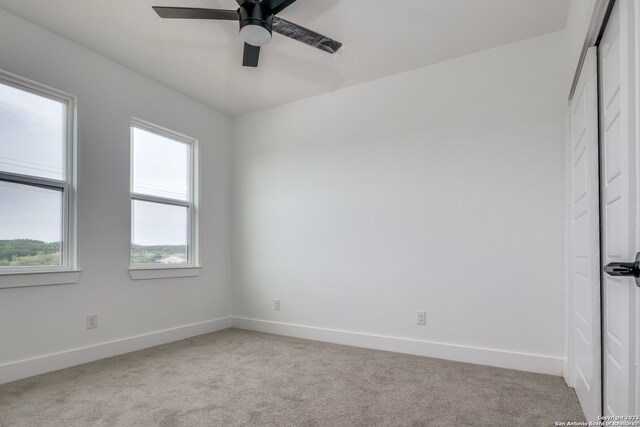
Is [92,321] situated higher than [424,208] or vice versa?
[424,208]

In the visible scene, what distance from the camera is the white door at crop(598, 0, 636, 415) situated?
1236 mm

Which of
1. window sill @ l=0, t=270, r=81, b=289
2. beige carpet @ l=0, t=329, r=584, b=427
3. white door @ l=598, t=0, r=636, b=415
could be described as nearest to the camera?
white door @ l=598, t=0, r=636, b=415

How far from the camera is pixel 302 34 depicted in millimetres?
2492

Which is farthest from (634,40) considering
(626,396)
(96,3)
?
(96,3)

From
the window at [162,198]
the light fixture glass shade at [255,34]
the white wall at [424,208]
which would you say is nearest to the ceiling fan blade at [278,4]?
the light fixture glass shade at [255,34]

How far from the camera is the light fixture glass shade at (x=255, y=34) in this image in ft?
7.65

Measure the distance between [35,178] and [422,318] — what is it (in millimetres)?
3292

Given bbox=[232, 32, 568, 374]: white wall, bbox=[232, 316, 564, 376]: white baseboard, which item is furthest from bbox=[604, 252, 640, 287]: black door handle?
bbox=[232, 316, 564, 376]: white baseboard

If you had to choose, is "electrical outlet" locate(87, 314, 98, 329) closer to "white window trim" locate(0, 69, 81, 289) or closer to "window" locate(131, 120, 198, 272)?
"white window trim" locate(0, 69, 81, 289)

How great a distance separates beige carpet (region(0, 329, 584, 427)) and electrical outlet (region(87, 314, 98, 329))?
0.98 ft

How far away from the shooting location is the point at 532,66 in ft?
9.71

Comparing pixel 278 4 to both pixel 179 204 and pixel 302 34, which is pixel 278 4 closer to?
pixel 302 34

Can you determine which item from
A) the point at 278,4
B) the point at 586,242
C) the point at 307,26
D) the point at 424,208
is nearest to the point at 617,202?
the point at 586,242

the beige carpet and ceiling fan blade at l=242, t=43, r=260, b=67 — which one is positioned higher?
ceiling fan blade at l=242, t=43, r=260, b=67
